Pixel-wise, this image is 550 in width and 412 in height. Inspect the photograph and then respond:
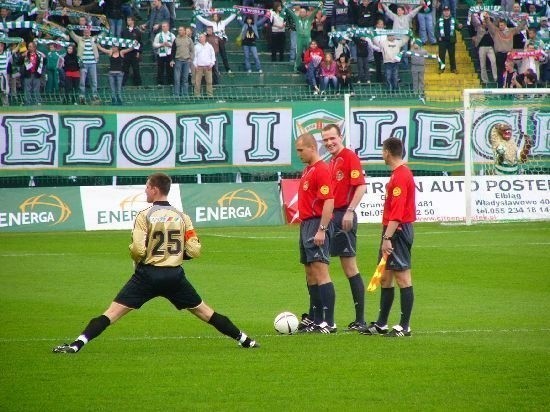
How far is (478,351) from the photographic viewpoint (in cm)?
1125

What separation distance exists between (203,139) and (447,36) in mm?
10605

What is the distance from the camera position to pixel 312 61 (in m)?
32.3

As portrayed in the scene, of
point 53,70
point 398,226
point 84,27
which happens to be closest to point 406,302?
point 398,226

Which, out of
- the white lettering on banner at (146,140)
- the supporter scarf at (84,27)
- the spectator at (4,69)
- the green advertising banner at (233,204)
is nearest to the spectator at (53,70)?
the spectator at (4,69)

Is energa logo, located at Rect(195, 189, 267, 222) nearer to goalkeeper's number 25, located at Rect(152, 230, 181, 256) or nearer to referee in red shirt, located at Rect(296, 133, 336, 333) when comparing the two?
referee in red shirt, located at Rect(296, 133, 336, 333)

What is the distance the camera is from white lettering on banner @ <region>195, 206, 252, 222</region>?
27172mm

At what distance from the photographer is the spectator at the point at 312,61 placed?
32156mm

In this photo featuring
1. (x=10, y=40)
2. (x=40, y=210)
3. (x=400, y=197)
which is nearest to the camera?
(x=400, y=197)

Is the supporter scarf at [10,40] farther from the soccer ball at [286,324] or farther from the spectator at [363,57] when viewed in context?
the soccer ball at [286,324]

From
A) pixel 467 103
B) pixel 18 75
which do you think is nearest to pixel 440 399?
pixel 467 103

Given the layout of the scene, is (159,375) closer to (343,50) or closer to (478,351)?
(478,351)

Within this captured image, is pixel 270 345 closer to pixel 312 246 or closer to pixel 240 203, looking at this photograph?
pixel 312 246

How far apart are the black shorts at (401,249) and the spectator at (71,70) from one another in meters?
19.7

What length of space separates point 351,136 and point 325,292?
15886 mm
